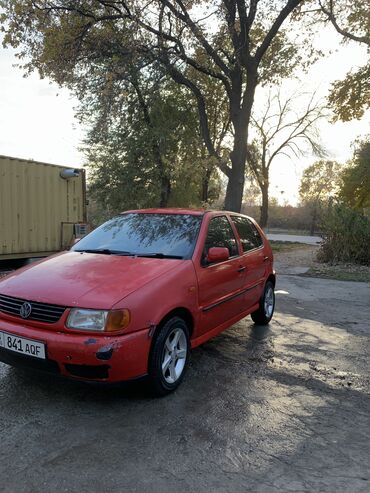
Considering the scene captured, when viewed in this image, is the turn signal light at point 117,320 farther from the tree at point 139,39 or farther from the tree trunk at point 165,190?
the tree trunk at point 165,190

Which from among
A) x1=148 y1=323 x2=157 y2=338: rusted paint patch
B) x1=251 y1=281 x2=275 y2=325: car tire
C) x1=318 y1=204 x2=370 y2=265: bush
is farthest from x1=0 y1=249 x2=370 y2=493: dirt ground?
x1=318 y1=204 x2=370 y2=265: bush

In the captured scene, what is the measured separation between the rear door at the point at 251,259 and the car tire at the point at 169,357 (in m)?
1.53

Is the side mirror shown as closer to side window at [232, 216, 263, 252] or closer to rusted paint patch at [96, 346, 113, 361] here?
side window at [232, 216, 263, 252]

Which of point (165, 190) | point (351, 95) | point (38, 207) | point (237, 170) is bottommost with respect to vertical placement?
point (38, 207)

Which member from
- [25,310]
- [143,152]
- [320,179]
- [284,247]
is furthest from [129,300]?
[320,179]

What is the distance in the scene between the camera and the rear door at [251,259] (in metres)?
5.30

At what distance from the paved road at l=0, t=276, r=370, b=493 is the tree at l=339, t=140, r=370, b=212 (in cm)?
2669

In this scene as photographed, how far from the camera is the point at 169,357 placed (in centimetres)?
375

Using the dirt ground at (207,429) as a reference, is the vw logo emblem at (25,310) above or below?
above

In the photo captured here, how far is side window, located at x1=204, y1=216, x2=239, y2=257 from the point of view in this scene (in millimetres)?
4630

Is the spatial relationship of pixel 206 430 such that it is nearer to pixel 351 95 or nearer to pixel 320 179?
pixel 351 95

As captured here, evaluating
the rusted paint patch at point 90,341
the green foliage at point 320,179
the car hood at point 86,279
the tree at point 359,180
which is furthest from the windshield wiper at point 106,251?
the green foliage at point 320,179

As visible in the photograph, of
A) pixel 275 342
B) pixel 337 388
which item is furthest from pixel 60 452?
pixel 275 342

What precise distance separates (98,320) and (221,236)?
2080 millimetres
